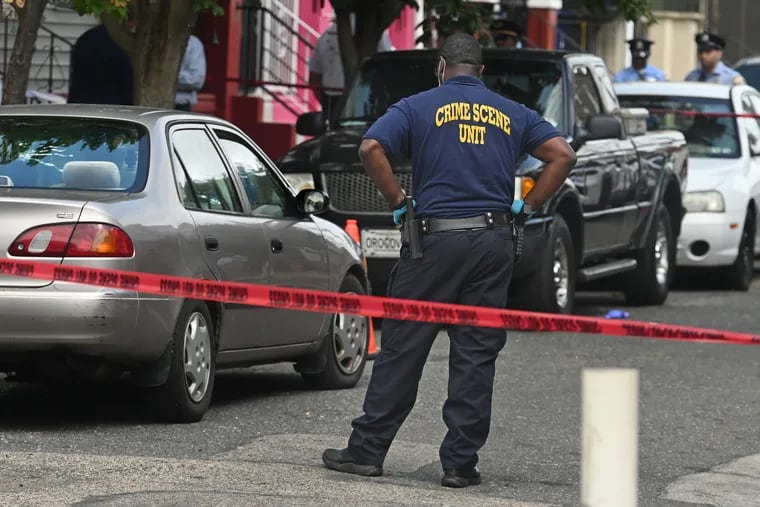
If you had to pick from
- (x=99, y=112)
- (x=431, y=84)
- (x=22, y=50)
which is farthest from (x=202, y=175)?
(x=431, y=84)

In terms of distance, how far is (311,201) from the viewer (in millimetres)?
9711

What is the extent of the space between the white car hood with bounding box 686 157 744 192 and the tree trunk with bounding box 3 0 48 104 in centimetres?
711

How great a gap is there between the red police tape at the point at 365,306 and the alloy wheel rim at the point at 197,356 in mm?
1706

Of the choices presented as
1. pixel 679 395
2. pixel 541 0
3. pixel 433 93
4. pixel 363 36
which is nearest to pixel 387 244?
pixel 679 395

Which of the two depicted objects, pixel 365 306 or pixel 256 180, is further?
pixel 256 180

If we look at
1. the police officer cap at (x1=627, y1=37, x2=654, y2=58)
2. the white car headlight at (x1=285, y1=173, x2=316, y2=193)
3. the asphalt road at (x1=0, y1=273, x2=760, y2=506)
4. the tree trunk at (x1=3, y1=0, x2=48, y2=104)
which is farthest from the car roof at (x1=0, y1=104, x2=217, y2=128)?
the police officer cap at (x1=627, y1=37, x2=654, y2=58)

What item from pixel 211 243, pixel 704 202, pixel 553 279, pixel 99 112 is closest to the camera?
pixel 211 243

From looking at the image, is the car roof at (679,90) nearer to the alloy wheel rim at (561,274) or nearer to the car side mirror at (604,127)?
the car side mirror at (604,127)

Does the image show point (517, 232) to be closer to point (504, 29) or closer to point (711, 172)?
point (711, 172)

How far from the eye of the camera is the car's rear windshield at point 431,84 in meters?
14.0

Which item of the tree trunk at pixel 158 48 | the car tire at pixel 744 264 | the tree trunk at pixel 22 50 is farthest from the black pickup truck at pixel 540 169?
the car tire at pixel 744 264

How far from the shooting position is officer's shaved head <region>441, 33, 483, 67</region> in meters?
7.54

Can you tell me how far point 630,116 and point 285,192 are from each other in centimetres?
623

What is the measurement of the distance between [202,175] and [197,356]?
0.92 meters
